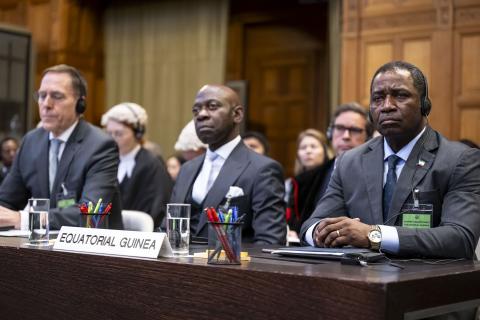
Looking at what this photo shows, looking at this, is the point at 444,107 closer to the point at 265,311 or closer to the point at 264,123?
the point at 264,123

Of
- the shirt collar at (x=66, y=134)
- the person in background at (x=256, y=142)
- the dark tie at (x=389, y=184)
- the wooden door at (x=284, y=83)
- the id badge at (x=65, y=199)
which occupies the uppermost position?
the wooden door at (x=284, y=83)

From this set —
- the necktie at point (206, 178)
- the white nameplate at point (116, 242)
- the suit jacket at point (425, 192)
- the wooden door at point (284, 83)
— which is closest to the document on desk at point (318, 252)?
the suit jacket at point (425, 192)

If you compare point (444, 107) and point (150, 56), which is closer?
point (444, 107)

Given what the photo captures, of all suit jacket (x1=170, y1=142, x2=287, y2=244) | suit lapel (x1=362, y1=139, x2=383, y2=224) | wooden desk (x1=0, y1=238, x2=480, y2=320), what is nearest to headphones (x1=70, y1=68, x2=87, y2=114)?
suit jacket (x1=170, y1=142, x2=287, y2=244)

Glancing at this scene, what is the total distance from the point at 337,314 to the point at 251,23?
7726mm

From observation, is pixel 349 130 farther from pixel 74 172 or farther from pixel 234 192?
pixel 74 172

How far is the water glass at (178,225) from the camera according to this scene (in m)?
2.08

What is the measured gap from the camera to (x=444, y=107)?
20.3 ft

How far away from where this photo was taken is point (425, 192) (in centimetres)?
234

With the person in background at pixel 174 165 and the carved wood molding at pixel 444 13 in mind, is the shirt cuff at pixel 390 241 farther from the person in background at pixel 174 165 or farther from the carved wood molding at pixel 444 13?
the carved wood molding at pixel 444 13

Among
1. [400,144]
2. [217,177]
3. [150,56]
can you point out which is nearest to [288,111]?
[150,56]

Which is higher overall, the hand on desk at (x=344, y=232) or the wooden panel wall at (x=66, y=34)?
the wooden panel wall at (x=66, y=34)

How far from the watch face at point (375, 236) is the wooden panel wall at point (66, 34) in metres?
7.19

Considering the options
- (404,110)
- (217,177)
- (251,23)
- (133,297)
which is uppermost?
(251,23)
